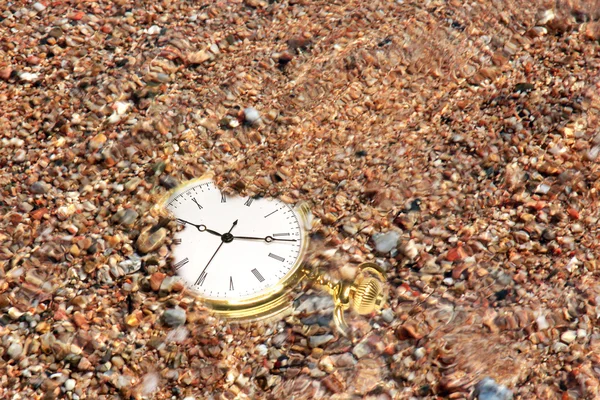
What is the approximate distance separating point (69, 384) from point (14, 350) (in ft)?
1.22

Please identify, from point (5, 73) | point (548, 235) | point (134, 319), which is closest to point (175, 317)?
point (134, 319)

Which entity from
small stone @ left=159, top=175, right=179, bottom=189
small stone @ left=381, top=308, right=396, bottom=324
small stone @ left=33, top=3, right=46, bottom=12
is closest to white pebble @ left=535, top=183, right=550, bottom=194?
small stone @ left=381, top=308, right=396, bottom=324

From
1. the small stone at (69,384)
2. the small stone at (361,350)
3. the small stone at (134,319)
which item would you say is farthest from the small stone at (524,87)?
the small stone at (69,384)

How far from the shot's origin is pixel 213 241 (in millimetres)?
3973

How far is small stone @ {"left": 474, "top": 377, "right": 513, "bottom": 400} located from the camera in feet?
11.9

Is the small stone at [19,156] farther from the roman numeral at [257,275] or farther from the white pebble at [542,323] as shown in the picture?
the white pebble at [542,323]

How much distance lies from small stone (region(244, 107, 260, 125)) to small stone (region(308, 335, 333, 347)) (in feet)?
5.54

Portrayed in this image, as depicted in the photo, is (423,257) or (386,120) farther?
(386,120)

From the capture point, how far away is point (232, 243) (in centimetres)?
395

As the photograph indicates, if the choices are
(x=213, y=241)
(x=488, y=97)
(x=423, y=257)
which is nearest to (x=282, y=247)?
(x=213, y=241)

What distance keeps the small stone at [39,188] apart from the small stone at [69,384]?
4.37 feet

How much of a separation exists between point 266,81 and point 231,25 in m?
0.68

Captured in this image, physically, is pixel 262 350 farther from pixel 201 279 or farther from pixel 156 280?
pixel 156 280

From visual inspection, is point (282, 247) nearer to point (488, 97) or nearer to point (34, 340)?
point (34, 340)
